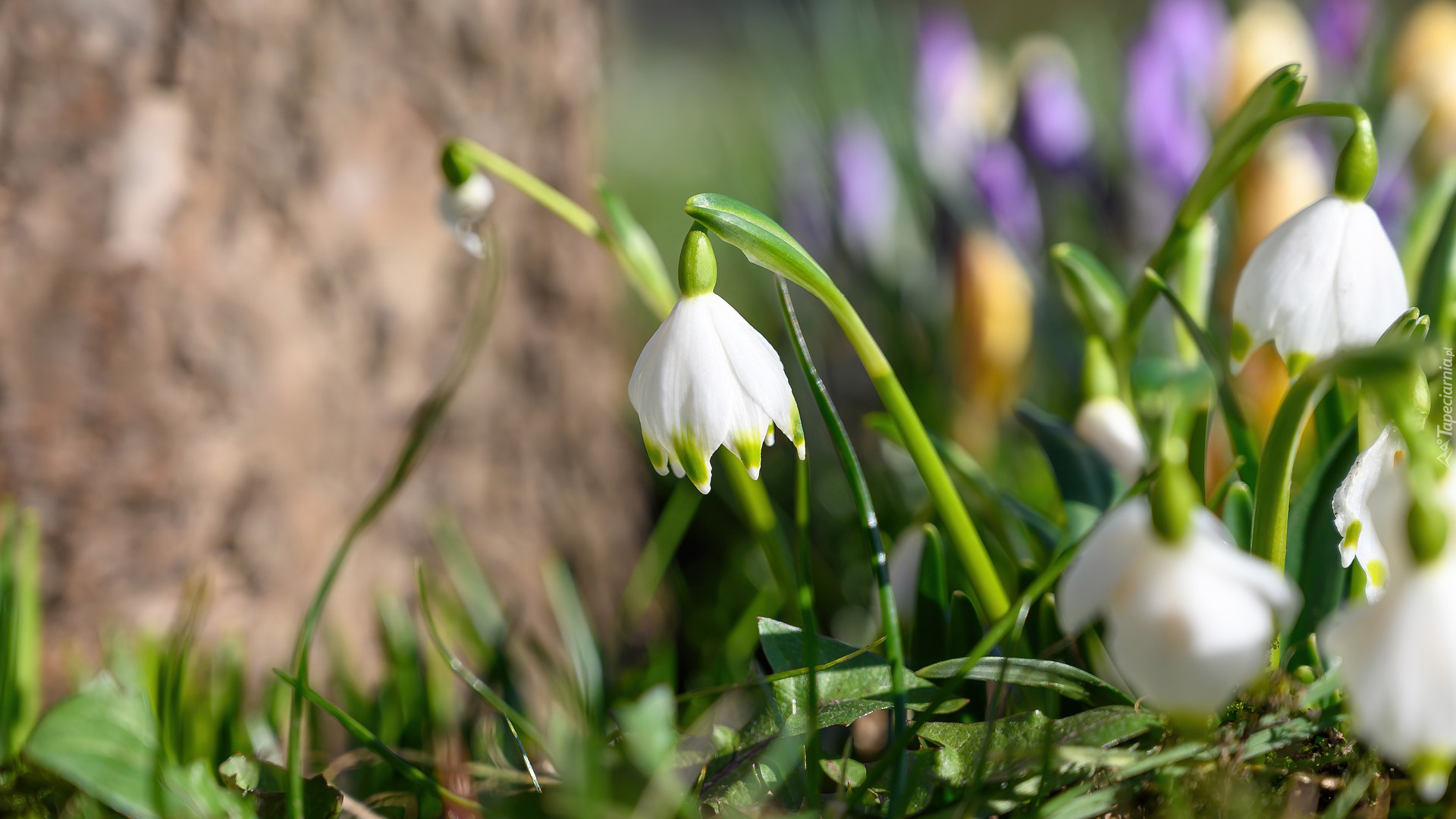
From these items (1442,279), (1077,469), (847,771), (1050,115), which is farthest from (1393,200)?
(847,771)

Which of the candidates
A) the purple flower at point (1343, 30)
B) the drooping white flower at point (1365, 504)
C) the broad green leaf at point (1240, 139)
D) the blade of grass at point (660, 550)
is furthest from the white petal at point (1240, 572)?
the purple flower at point (1343, 30)

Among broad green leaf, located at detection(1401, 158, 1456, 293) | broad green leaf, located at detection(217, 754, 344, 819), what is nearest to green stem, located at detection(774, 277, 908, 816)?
broad green leaf, located at detection(217, 754, 344, 819)

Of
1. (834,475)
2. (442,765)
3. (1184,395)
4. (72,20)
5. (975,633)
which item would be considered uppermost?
(72,20)

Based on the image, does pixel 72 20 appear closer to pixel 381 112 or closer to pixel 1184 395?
pixel 381 112

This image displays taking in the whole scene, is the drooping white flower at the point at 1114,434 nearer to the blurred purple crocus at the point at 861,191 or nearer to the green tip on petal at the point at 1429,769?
the green tip on petal at the point at 1429,769

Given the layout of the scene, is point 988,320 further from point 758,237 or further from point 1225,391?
point 758,237

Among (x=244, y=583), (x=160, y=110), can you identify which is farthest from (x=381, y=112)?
(x=244, y=583)
